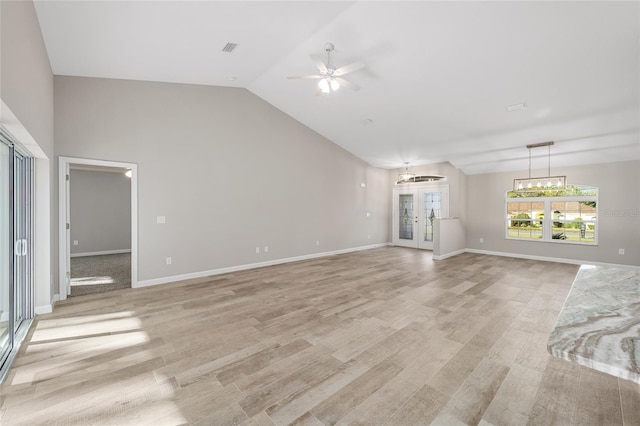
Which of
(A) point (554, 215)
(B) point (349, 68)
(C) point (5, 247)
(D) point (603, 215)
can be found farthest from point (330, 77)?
(D) point (603, 215)

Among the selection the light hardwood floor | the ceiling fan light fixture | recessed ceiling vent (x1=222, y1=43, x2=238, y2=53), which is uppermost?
recessed ceiling vent (x1=222, y1=43, x2=238, y2=53)

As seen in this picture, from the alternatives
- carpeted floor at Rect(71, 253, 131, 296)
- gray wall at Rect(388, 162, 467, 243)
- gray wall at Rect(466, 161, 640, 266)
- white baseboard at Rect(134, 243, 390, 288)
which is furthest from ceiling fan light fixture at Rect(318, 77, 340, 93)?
gray wall at Rect(466, 161, 640, 266)

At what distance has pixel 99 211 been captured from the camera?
26.7ft

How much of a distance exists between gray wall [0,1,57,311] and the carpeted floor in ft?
2.47

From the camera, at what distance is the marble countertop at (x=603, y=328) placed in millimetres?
777

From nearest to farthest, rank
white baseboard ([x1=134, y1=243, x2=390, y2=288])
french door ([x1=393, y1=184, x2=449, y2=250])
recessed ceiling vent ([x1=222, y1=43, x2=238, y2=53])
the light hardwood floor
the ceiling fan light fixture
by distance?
the light hardwood floor → the ceiling fan light fixture → recessed ceiling vent ([x1=222, y1=43, x2=238, y2=53]) → white baseboard ([x1=134, y1=243, x2=390, y2=288]) → french door ([x1=393, y1=184, x2=449, y2=250])

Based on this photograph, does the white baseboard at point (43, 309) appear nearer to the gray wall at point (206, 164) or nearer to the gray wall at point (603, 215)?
the gray wall at point (206, 164)

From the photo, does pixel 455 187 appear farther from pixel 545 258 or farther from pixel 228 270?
pixel 228 270

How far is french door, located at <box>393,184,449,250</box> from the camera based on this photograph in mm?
8797

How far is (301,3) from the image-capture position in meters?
3.42

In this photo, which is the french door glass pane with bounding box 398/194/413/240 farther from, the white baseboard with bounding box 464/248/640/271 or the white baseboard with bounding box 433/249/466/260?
the white baseboard with bounding box 464/248/640/271

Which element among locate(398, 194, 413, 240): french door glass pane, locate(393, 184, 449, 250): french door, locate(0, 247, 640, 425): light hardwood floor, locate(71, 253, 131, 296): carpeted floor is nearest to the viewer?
locate(0, 247, 640, 425): light hardwood floor

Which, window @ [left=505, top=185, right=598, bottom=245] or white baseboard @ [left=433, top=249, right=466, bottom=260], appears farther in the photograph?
white baseboard @ [left=433, top=249, right=466, bottom=260]

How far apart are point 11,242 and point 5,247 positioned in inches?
3.4
